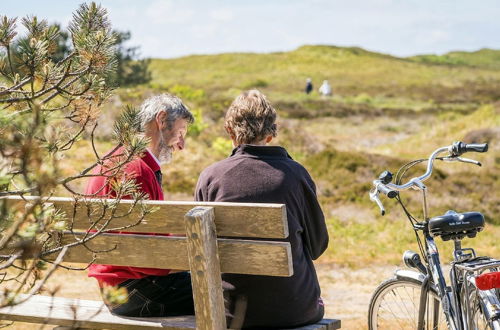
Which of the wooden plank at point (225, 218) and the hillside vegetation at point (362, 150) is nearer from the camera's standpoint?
the wooden plank at point (225, 218)

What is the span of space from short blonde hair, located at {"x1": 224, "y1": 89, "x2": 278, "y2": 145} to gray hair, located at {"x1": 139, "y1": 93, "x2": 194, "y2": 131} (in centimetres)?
38

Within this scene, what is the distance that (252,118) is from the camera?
378cm

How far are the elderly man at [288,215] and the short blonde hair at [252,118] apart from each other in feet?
0.35


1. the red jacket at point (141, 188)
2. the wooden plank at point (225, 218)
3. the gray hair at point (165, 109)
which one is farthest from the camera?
the gray hair at point (165, 109)

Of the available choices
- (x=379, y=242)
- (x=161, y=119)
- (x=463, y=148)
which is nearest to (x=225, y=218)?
(x=161, y=119)

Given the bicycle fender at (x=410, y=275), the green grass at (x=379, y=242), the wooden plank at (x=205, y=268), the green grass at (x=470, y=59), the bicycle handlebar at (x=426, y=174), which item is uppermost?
the green grass at (x=470, y=59)

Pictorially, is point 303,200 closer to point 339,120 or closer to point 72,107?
point 72,107

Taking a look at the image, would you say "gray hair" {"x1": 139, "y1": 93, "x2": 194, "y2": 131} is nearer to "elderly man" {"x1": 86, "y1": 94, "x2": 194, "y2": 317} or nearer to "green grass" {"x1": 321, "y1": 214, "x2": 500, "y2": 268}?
"elderly man" {"x1": 86, "y1": 94, "x2": 194, "y2": 317}

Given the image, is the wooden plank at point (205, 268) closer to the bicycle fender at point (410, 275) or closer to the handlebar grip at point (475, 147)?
the bicycle fender at point (410, 275)

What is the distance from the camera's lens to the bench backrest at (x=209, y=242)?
3.32 m

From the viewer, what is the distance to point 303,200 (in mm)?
3678

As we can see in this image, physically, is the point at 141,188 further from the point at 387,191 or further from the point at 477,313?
the point at 477,313

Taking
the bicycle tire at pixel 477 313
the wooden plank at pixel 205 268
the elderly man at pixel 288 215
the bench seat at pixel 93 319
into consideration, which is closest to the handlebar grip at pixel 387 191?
the elderly man at pixel 288 215

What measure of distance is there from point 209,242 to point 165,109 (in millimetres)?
947
